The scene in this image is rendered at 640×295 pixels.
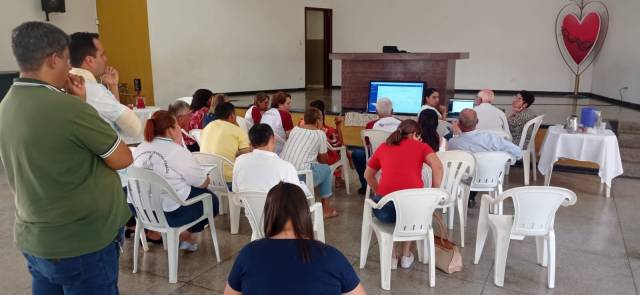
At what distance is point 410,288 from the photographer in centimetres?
271

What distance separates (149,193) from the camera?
108 inches

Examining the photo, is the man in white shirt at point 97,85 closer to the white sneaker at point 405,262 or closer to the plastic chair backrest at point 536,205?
the white sneaker at point 405,262

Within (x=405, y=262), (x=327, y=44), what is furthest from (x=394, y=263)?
(x=327, y=44)

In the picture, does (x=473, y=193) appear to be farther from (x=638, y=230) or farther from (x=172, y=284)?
(x=172, y=284)

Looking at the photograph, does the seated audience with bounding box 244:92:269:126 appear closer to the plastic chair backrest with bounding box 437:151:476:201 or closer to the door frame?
the plastic chair backrest with bounding box 437:151:476:201

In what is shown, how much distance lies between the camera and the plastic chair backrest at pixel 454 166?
322 centimetres

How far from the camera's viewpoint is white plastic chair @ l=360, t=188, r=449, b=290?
255cm

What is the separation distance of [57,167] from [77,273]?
361 millimetres

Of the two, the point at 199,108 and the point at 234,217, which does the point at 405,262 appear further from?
the point at 199,108

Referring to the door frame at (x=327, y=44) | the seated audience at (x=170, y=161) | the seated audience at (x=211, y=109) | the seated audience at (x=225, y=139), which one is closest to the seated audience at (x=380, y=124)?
the seated audience at (x=225, y=139)

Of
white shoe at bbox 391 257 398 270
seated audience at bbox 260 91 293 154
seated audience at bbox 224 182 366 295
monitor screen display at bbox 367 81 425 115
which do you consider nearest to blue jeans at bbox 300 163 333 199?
seated audience at bbox 260 91 293 154

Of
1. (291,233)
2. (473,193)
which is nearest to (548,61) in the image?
(473,193)

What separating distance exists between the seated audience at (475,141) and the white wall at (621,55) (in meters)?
5.18

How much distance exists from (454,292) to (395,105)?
3.21m
